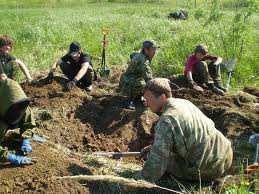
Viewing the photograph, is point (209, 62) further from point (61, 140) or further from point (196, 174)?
point (196, 174)

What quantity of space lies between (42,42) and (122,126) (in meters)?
7.34

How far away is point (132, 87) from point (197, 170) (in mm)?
3392

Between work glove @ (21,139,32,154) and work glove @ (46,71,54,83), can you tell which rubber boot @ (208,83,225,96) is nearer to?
work glove @ (46,71,54,83)

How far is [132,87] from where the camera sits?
765 centimetres

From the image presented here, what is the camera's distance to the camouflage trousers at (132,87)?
24.9ft

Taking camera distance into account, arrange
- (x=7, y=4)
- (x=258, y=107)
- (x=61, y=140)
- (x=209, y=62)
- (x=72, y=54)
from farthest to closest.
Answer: (x=7, y=4), (x=209, y=62), (x=72, y=54), (x=258, y=107), (x=61, y=140)

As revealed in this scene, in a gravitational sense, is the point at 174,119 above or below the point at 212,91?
above

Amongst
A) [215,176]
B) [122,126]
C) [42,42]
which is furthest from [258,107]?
[42,42]

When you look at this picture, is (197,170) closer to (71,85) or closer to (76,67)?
(71,85)

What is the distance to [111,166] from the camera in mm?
5242

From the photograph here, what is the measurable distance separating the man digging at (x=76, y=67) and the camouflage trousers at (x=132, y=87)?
92cm

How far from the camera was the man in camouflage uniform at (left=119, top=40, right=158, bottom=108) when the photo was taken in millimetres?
7426

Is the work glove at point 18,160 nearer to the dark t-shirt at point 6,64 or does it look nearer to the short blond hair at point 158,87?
the short blond hair at point 158,87

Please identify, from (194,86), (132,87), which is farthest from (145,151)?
(194,86)
